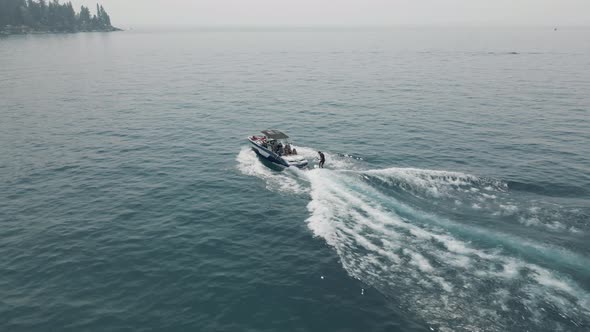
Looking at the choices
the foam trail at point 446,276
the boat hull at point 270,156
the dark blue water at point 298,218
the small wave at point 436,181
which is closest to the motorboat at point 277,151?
the boat hull at point 270,156

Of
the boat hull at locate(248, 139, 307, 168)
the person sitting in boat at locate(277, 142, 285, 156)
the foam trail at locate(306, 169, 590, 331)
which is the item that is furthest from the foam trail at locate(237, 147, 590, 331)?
the person sitting in boat at locate(277, 142, 285, 156)

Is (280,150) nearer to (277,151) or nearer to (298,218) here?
(277,151)

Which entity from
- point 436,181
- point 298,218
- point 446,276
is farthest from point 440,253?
point 436,181

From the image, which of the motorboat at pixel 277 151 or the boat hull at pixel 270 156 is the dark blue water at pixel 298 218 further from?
the motorboat at pixel 277 151

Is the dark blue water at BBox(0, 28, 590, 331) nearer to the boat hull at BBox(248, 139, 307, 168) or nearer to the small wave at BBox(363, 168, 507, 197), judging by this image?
the small wave at BBox(363, 168, 507, 197)

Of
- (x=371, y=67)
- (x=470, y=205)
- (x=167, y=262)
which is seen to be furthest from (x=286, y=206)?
(x=371, y=67)

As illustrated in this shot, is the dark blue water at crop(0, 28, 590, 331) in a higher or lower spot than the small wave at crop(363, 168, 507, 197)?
lower
